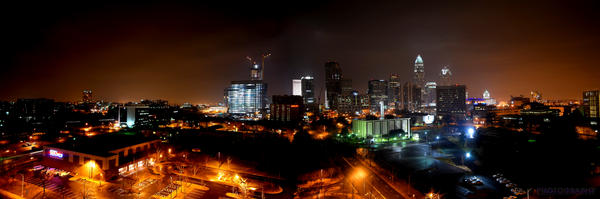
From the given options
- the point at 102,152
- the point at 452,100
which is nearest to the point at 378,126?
the point at 102,152

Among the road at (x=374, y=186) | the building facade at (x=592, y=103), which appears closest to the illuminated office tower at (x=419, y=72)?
the building facade at (x=592, y=103)

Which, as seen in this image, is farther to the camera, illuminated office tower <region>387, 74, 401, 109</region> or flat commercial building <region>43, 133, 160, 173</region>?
illuminated office tower <region>387, 74, 401, 109</region>

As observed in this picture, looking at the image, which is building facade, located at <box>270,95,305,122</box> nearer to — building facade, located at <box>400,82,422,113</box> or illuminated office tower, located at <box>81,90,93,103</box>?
building facade, located at <box>400,82,422,113</box>

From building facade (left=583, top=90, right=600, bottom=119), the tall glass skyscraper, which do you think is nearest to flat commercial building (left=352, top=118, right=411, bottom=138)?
building facade (left=583, top=90, right=600, bottom=119)

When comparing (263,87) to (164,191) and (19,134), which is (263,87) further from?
(164,191)

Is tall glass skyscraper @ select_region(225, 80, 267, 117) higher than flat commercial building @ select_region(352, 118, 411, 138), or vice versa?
tall glass skyscraper @ select_region(225, 80, 267, 117)

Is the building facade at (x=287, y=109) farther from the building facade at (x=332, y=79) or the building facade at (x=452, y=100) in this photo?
the building facade at (x=452, y=100)

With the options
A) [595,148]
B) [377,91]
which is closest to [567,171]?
[595,148]
